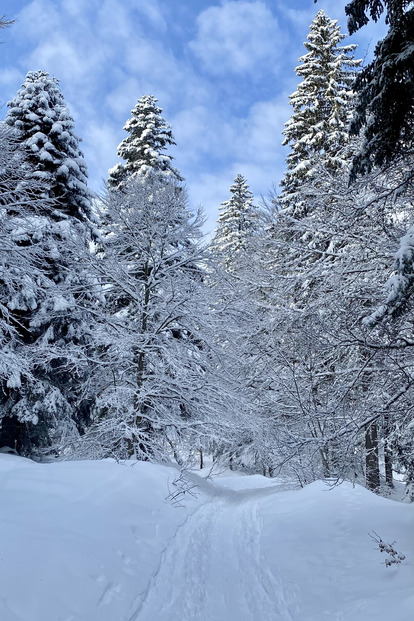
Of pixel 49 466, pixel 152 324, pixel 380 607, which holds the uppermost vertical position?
pixel 152 324

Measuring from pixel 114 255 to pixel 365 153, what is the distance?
7511mm

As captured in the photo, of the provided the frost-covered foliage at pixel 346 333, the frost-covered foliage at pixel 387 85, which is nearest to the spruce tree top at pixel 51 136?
the frost-covered foliage at pixel 346 333

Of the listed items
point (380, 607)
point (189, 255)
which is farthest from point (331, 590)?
point (189, 255)

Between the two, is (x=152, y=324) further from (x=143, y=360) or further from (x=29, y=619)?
(x=29, y=619)

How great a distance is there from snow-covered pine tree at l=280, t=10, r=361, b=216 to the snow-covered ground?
10939 millimetres

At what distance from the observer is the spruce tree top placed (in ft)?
42.0

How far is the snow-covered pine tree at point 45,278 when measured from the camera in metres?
10.0

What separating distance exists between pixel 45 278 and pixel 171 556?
294 inches

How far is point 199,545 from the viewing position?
6.24 meters

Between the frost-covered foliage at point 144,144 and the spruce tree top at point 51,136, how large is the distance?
3003mm

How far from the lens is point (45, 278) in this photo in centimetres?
1005

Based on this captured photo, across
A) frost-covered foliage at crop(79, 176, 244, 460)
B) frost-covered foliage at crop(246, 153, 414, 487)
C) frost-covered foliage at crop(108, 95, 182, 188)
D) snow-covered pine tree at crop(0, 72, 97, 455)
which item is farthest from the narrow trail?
frost-covered foliage at crop(108, 95, 182, 188)

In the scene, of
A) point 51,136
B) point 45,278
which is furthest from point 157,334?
point 51,136

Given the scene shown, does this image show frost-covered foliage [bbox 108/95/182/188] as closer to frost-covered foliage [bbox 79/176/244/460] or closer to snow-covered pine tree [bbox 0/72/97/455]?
snow-covered pine tree [bbox 0/72/97/455]
